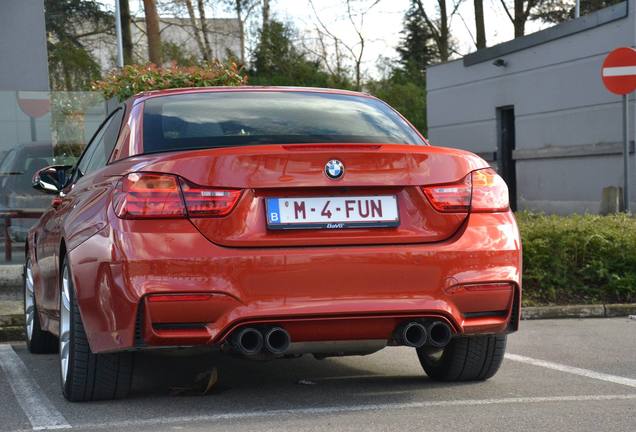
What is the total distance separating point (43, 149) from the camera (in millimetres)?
11406

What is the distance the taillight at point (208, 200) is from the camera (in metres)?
5.05

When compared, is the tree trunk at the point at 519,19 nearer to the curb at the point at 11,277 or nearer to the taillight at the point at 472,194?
the curb at the point at 11,277

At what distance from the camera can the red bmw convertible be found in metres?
5.02

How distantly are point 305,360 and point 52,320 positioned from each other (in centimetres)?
153

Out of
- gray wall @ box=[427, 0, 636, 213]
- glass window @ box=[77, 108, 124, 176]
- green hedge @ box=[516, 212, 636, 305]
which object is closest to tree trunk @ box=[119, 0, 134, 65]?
gray wall @ box=[427, 0, 636, 213]

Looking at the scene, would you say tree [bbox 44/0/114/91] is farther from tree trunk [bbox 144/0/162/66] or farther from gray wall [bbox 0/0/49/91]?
gray wall [bbox 0/0/49/91]

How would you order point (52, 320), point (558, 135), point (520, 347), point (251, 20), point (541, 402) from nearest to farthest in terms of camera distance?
1. point (541, 402)
2. point (52, 320)
3. point (520, 347)
4. point (558, 135)
5. point (251, 20)

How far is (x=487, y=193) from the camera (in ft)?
18.0

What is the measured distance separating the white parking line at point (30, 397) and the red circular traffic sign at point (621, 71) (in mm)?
8635

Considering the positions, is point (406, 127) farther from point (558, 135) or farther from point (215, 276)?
point (558, 135)

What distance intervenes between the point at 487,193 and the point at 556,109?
1664 centimetres

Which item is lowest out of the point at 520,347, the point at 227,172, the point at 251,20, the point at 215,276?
the point at 520,347

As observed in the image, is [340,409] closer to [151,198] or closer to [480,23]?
[151,198]

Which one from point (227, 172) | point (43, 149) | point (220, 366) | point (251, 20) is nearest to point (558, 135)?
point (43, 149)
